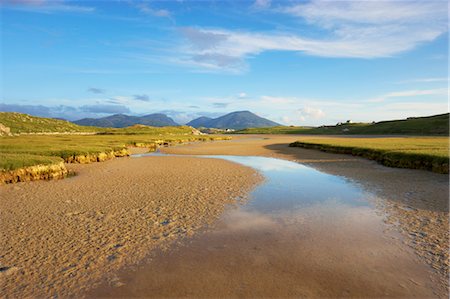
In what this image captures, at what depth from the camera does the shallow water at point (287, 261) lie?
7.44 metres

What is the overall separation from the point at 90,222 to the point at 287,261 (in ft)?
30.2

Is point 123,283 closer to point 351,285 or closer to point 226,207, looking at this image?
point 351,285

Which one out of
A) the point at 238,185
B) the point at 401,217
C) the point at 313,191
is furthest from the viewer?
the point at 238,185

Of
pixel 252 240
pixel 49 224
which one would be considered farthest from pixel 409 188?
pixel 49 224

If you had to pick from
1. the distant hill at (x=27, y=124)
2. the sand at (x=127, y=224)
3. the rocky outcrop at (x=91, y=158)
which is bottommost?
the sand at (x=127, y=224)

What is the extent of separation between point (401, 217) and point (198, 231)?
33.3 ft

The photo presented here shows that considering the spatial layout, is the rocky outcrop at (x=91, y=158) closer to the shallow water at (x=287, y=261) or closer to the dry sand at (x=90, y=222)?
the dry sand at (x=90, y=222)

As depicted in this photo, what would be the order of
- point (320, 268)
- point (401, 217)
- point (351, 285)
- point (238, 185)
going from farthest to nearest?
point (238, 185) → point (401, 217) → point (320, 268) → point (351, 285)

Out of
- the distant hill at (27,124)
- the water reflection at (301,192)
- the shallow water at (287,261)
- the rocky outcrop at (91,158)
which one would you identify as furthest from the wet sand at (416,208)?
the distant hill at (27,124)

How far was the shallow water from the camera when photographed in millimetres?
7441

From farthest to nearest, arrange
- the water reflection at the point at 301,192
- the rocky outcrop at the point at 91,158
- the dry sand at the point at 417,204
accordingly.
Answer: the rocky outcrop at the point at 91,158
the water reflection at the point at 301,192
the dry sand at the point at 417,204

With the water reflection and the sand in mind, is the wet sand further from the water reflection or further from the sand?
the water reflection

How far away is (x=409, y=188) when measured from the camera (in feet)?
64.0

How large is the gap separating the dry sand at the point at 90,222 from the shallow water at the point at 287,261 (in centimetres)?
110
